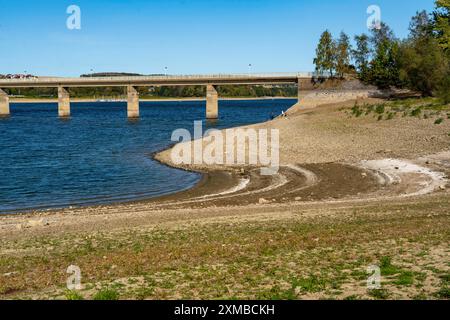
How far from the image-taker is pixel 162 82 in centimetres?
13912

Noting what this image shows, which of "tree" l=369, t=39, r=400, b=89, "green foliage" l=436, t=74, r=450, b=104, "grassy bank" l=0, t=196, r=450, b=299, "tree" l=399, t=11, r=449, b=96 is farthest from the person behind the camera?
"tree" l=369, t=39, r=400, b=89

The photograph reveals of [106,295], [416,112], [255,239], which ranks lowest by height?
[255,239]

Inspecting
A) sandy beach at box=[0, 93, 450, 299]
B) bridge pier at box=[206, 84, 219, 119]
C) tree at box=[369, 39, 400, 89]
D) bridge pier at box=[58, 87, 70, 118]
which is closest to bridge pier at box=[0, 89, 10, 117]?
bridge pier at box=[58, 87, 70, 118]

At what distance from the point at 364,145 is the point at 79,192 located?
24574mm

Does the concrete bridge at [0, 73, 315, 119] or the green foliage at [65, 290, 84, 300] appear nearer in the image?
the green foliage at [65, 290, 84, 300]

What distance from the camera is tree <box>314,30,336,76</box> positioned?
112 meters

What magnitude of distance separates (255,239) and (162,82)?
126 metres

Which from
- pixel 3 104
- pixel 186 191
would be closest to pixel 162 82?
pixel 3 104

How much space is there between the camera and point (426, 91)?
272ft

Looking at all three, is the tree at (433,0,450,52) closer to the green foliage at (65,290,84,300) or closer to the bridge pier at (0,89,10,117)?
the green foliage at (65,290,84,300)

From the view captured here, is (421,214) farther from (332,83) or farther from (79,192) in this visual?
(332,83)

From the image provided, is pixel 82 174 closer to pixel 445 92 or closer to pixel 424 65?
pixel 445 92

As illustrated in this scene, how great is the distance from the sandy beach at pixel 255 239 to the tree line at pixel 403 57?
39.2 metres
